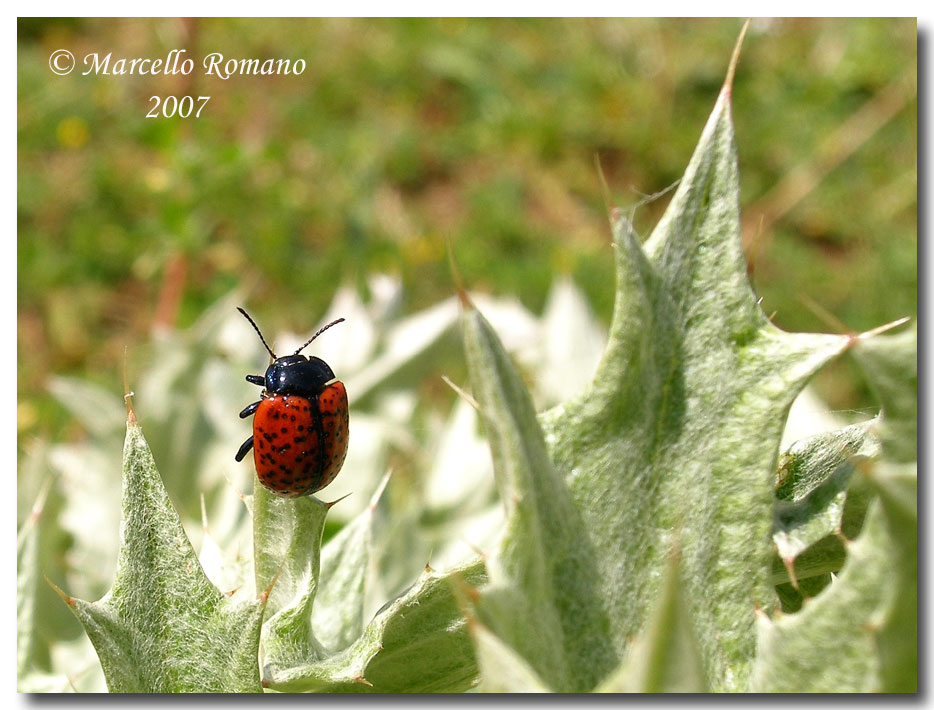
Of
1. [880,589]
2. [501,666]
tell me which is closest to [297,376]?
[501,666]

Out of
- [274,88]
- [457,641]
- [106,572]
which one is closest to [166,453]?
[106,572]

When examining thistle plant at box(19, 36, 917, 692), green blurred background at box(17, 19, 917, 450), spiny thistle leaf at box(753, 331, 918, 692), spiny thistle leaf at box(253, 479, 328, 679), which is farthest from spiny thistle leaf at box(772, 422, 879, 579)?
green blurred background at box(17, 19, 917, 450)

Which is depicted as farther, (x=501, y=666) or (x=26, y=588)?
(x=26, y=588)

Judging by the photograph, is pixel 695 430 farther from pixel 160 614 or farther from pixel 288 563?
pixel 160 614

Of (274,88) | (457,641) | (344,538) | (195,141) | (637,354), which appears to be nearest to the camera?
(637,354)

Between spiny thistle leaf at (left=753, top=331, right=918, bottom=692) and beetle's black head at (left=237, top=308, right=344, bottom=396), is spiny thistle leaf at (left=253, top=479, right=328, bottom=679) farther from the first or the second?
spiny thistle leaf at (left=753, top=331, right=918, bottom=692)

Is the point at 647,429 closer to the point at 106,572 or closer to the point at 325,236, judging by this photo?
the point at 106,572

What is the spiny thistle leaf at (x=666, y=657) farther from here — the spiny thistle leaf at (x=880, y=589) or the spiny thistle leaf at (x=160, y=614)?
the spiny thistle leaf at (x=160, y=614)
